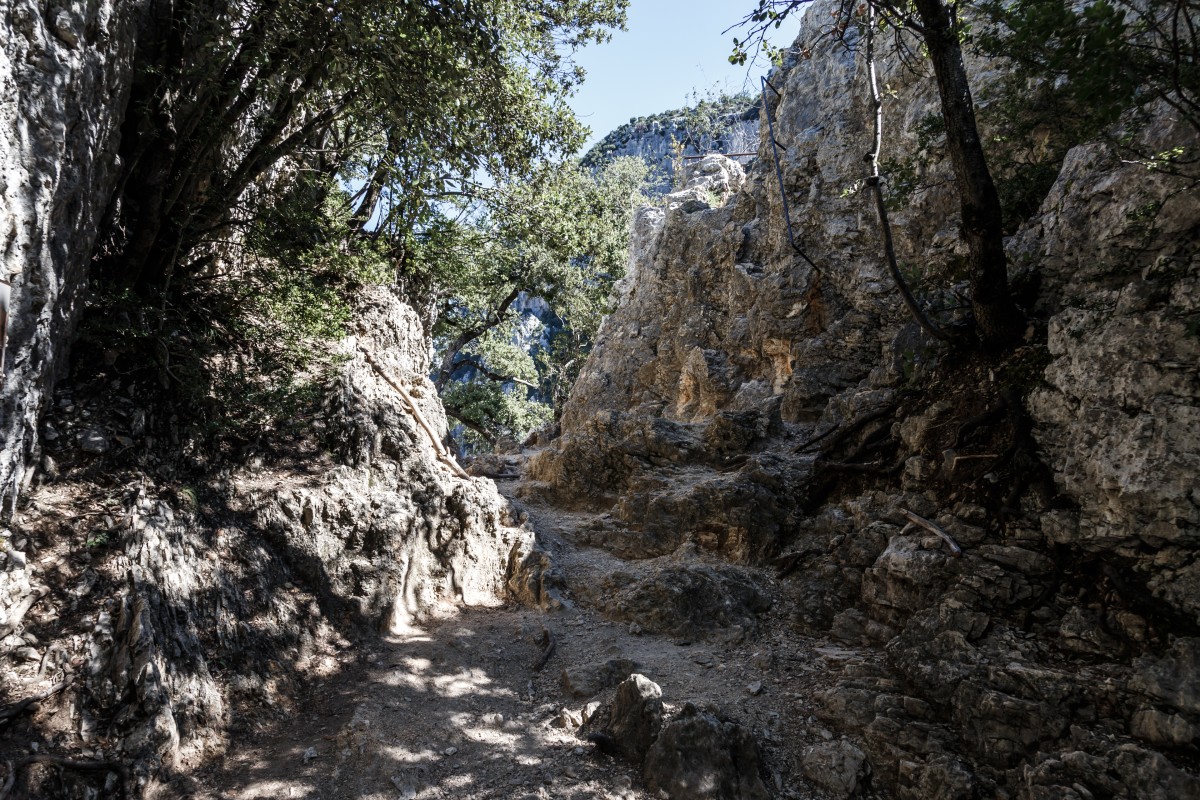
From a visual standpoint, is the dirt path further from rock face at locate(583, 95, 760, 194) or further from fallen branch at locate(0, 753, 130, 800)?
rock face at locate(583, 95, 760, 194)

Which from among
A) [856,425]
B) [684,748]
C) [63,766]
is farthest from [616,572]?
[63,766]

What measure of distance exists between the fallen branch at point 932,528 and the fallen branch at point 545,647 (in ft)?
15.6

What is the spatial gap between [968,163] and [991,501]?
12.6 feet

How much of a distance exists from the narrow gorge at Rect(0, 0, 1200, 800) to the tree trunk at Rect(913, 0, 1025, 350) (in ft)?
2.91

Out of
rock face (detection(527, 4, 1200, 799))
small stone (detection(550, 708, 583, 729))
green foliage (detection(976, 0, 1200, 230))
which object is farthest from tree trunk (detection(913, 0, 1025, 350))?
small stone (detection(550, 708, 583, 729))

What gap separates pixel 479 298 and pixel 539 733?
1253 centimetres

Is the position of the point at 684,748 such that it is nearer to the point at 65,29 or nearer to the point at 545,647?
the point at 545,647

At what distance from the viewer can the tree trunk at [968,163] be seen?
6398mm

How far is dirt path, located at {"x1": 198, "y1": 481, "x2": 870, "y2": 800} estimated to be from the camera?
4.92m

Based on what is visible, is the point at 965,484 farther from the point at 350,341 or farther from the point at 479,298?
the point at 479,298

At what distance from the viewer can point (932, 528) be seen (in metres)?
6.53

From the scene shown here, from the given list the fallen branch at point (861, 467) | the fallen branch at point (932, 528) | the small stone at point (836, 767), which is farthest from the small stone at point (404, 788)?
the fallen branch at point (861, 467)

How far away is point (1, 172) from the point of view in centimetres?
399

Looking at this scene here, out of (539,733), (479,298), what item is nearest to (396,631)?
(539,733)
